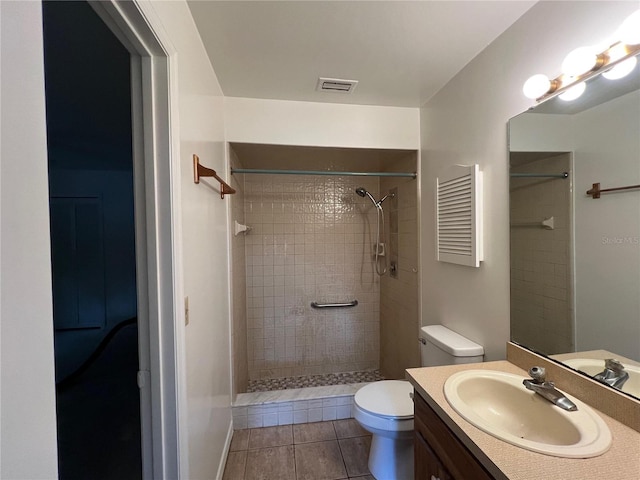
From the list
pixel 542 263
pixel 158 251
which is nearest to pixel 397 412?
pixel 542 263

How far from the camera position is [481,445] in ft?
Result: 2.58

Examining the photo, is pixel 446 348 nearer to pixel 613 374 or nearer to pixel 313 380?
pixel 613 374

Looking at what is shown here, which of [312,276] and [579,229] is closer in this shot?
[579,229]

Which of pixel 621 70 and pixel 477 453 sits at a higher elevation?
pixel 621 70

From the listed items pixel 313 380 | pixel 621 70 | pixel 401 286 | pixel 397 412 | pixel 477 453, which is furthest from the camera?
pixel 313 380

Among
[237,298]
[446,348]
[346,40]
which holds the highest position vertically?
[346,40]

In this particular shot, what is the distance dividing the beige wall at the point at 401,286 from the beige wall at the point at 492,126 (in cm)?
26

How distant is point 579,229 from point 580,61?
0.60 meters

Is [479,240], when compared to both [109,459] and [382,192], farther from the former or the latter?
[109,459]

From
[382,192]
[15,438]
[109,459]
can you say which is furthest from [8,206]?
[382,192]

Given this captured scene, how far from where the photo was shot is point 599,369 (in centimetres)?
99

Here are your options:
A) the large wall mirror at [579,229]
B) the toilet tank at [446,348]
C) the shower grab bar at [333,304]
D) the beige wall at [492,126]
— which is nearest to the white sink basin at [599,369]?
the large wall mirror at [579,229]

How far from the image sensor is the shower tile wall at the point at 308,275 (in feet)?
9.62

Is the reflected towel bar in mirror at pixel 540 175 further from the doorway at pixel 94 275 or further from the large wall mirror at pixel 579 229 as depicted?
the doorway at pixel 94 275
